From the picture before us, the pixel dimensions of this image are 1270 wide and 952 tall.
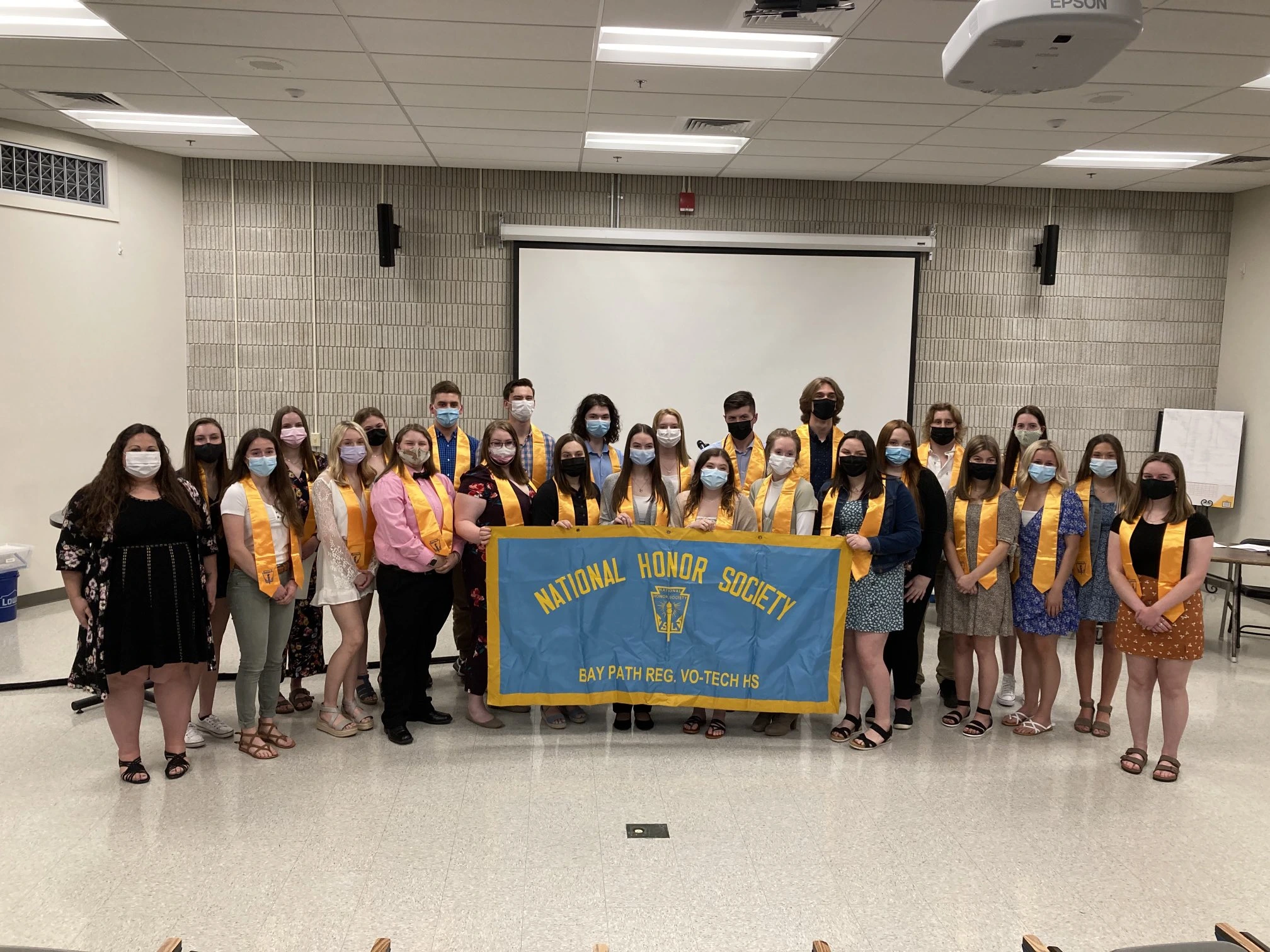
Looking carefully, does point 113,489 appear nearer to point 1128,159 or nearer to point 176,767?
point 176,767

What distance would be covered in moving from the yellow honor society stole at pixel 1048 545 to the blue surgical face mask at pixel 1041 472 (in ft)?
0.31

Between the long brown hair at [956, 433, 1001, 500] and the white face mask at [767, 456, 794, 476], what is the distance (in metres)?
0.87

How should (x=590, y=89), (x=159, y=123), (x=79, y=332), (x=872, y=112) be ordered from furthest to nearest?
1. (x=79, y=332)
2. (x=159, y=123)
3. (x=872, y=112)
4. (x=590, y=89)

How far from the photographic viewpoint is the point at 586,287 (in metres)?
7.64

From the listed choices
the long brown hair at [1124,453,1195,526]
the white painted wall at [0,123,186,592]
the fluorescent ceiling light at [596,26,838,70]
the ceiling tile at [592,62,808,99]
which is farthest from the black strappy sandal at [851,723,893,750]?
the white painted wall at [0,123,186,592]

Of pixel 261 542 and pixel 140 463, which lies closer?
pixel 140 463

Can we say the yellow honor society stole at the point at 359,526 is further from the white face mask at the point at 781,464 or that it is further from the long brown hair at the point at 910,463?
the long brown hair at the point at 910,463

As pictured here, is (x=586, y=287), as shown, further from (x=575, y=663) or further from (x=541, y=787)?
(x=541, y=787)

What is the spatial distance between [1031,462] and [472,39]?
136 inches

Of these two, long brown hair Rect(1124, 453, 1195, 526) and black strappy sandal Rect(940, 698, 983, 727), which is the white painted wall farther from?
long brown hair Rect(1124, 453, 1195, 526)

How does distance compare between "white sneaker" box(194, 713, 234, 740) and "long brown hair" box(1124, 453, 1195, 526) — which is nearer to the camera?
"long brown hair" box(1124, 453, 1195, 526)

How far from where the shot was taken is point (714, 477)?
13.2ft

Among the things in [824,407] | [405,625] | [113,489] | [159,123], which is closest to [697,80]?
[824,407]

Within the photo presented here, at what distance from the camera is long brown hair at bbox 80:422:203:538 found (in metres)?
3.36
